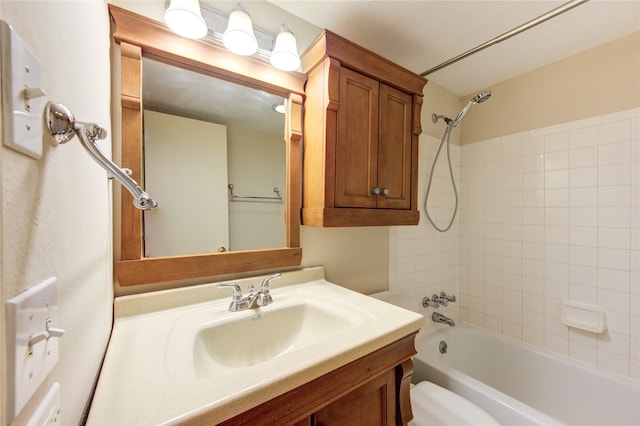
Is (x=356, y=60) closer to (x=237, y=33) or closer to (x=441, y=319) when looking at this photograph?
(x=237, y=33)

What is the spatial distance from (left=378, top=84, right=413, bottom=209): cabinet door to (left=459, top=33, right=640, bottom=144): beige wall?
1.02 m

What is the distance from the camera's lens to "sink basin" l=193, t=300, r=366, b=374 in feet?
2.48

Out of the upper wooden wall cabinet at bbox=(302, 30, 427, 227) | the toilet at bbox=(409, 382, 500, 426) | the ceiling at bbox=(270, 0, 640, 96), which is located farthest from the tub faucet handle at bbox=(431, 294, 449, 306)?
the ceiling at bbox=(270, 0, 640, 96)

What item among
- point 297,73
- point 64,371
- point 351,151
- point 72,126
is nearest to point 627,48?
point 351,151

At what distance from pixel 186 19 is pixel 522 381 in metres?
2.54

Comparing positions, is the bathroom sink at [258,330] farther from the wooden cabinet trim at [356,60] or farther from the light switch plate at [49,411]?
the wooden cabinet trim at [356,60]

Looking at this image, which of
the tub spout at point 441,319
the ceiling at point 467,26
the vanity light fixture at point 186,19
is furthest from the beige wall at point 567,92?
the vanity light fixture at point 186,19

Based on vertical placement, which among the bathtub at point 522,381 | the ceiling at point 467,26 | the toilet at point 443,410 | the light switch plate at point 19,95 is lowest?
the bathtub at point 522,381

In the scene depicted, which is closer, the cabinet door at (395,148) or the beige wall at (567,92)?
the cabinet door at (395,148)

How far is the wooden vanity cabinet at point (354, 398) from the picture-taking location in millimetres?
517

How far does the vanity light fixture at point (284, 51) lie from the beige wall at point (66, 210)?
0.55 metres

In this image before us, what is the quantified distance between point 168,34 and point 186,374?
1060 millimetres

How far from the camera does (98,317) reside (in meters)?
0.58

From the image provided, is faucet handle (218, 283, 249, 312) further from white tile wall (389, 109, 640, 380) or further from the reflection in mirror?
white tile wall (389, 109, 640, 380)
